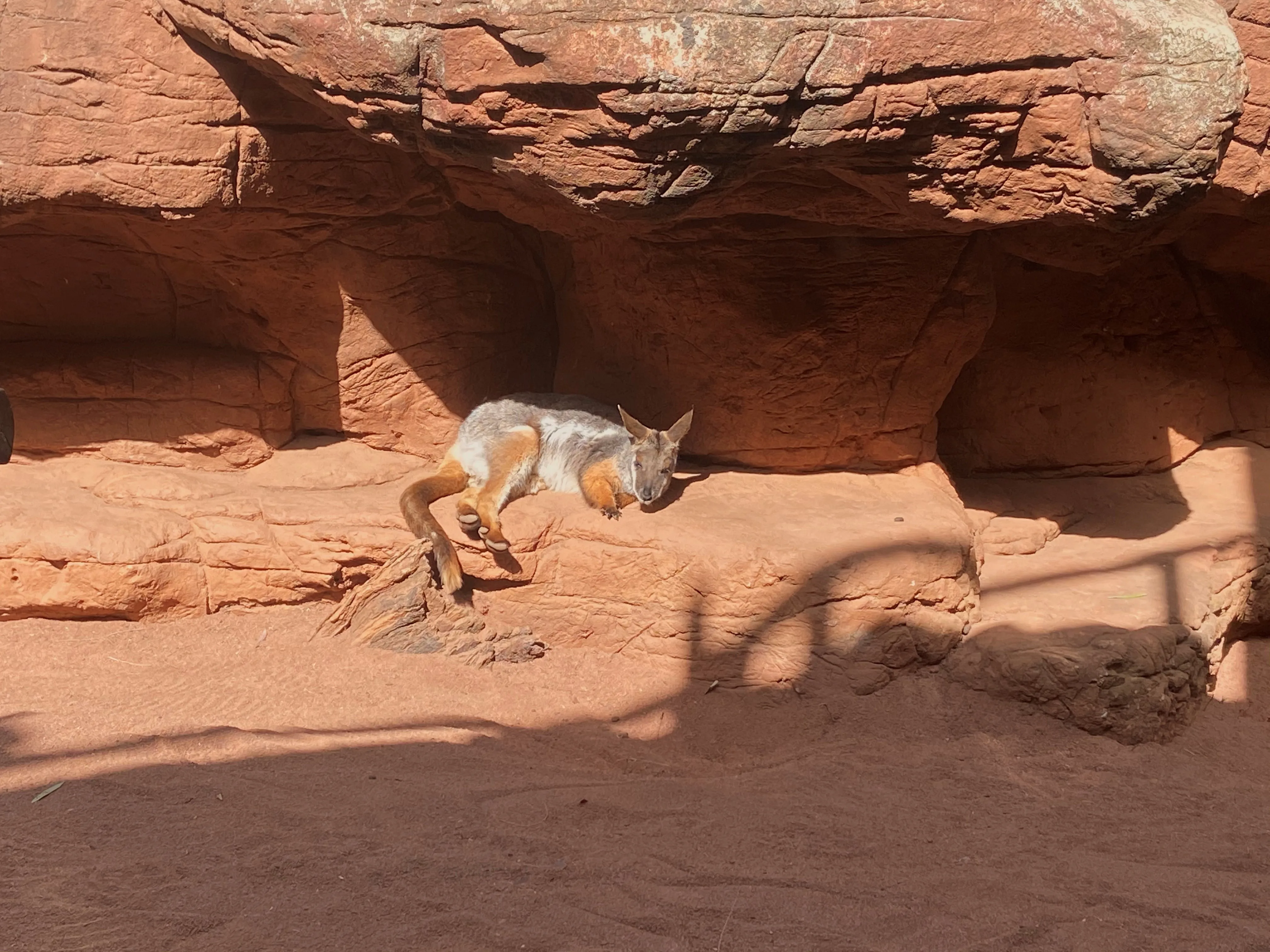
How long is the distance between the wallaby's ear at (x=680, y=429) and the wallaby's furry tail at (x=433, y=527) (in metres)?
1.47

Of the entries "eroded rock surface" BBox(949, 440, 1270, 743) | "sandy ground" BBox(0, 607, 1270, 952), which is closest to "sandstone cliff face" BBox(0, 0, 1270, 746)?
"eroded rock surface" BBox(949, 440, 1270, 743)

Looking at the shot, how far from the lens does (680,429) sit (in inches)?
278

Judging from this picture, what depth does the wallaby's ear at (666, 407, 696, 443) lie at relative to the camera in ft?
23.1

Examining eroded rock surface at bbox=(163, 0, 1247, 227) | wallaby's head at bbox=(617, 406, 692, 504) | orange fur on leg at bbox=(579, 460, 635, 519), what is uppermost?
eroded rock surface at bbox=(163, 0, 1247, 227)

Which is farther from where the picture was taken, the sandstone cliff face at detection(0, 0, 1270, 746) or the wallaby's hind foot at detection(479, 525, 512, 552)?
the wallaby's hind foot at detection(479, 525, 512, 552)

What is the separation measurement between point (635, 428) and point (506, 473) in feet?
2.81

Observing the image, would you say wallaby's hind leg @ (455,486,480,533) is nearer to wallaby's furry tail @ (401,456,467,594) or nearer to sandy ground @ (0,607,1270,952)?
wallaby's furry tail @ (401,456,467,594)

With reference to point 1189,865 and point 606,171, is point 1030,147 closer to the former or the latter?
point 606,171

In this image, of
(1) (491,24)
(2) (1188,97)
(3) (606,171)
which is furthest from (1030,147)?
(1) (491,24)

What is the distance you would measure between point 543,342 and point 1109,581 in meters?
4.30

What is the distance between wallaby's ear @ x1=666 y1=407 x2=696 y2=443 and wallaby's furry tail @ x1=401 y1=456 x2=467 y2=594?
1472mm

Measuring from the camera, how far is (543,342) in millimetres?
8523

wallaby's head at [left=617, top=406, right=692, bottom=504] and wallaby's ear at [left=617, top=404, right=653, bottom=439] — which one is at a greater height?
wallaby's ear at [left=617, top=404, right=653, bottom=439]

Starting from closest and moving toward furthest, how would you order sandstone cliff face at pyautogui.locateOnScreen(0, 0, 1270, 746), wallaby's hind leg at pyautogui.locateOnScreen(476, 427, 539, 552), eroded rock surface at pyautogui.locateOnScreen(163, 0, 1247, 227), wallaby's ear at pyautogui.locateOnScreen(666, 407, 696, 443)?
eroded rock surface at pyautogui.locateOnScreen(163, 0, 1247, 227), sandstone cliff face at pyautogui.locateOnScreen(0, 0, 1270, 746), wallaby's hind leg at pyautogui.locateOnScreen(476, 427, 539, 552), wallaby's ear at pyautogui.locateOnScreen(666, 407, 696, 443)
